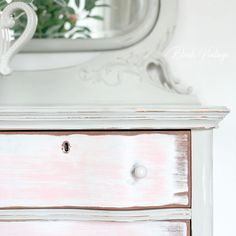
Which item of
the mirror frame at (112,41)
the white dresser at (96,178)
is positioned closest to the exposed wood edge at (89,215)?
the white dresser at (96,178)

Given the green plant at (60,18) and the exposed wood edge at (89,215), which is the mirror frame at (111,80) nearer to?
the green plant at (60,18)

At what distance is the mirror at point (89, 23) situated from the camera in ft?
4.01

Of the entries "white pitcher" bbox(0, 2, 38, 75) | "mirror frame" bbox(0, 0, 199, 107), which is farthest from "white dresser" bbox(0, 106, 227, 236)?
"mirror frame" bbox(0, 0, 199, 107)

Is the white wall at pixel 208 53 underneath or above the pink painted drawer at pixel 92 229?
above

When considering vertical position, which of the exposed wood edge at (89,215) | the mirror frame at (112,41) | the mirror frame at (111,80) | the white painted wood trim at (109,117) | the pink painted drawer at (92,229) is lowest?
the pink painted drawer at (92,229)

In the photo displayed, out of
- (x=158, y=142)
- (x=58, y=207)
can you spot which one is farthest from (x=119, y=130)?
(x=58, y=207)

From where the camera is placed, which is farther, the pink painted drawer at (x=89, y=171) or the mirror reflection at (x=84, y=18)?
the mirror reflection at (x=84, y=18)

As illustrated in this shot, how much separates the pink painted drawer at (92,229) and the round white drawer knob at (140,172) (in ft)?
0.30

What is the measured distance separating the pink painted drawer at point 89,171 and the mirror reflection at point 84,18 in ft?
1.42

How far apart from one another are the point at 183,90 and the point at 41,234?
550 millimetres

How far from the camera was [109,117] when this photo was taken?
86cm

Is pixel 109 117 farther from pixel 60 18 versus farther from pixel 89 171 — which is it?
pixel 60 18

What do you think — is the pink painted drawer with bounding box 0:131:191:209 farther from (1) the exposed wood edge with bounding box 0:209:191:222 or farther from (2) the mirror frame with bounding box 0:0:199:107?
(2) the mirror frame with bounding box 0:0:199:107

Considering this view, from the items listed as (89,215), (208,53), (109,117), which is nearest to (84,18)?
(208,53)
